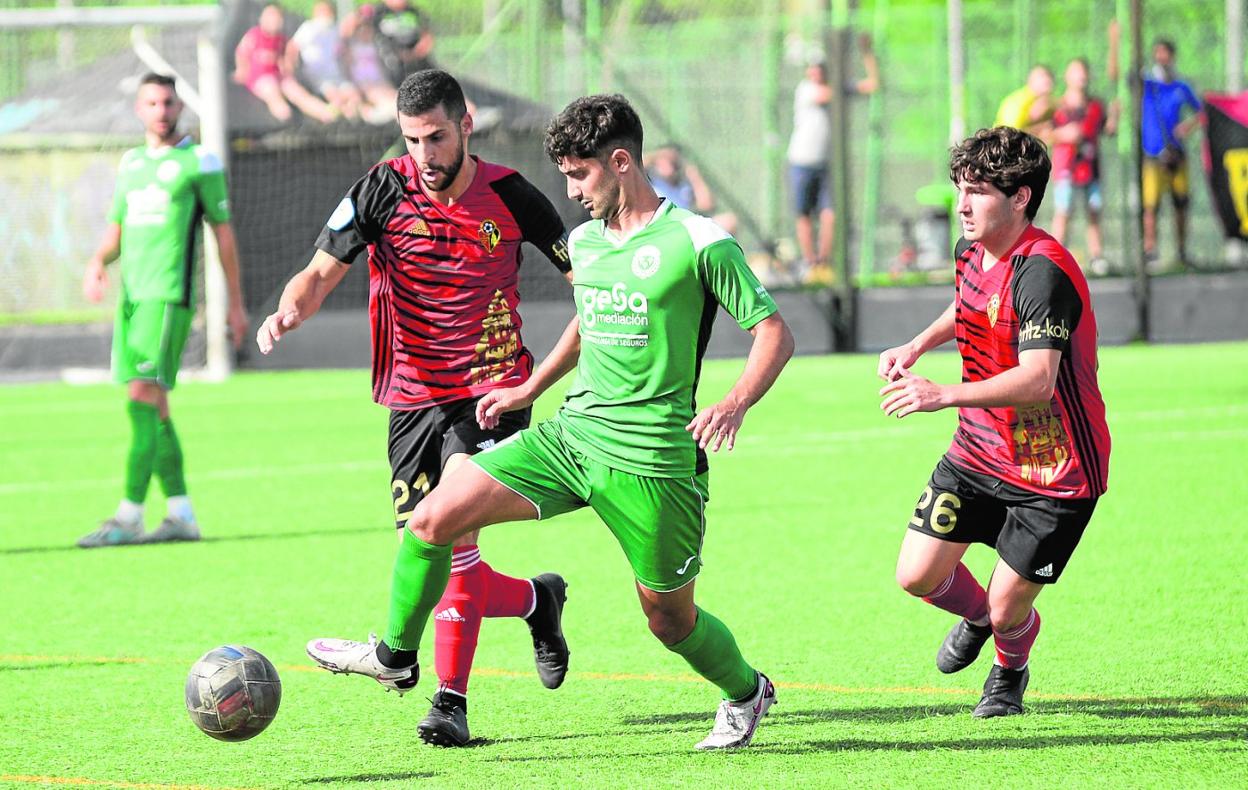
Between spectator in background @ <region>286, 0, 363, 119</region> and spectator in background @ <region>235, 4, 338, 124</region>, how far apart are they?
0.32 ft

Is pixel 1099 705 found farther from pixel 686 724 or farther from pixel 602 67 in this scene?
pixel 602 67

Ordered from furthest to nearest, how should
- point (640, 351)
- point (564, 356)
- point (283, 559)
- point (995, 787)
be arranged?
point (283, 559) → point (564, 356) → point (640, 351) → point (995, 787)

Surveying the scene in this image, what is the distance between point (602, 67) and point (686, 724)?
15221 mm

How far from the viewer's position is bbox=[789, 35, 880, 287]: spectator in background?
19703 mm

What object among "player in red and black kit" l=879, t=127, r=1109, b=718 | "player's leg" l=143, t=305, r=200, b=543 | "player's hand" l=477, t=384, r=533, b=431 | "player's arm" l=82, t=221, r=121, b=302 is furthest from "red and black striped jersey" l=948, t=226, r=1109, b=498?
"player's arm" l=82, t=221, r=121, b=302

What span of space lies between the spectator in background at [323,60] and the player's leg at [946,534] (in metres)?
14.4

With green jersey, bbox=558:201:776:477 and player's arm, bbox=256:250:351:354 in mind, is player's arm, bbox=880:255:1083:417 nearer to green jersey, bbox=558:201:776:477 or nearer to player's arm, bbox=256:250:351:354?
green jersey, bbox=558:201:776:477

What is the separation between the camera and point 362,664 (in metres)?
5.40

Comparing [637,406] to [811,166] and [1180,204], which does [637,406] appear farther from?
[1180,204]

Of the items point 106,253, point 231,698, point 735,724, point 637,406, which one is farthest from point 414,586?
point 106,253

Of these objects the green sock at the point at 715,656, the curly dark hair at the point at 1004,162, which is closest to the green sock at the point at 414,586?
the green sock at the point at 715,656

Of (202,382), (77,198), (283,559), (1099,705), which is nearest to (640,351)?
(1099,705)

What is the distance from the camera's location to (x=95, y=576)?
846 centimetres

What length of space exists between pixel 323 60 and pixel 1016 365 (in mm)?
14920
